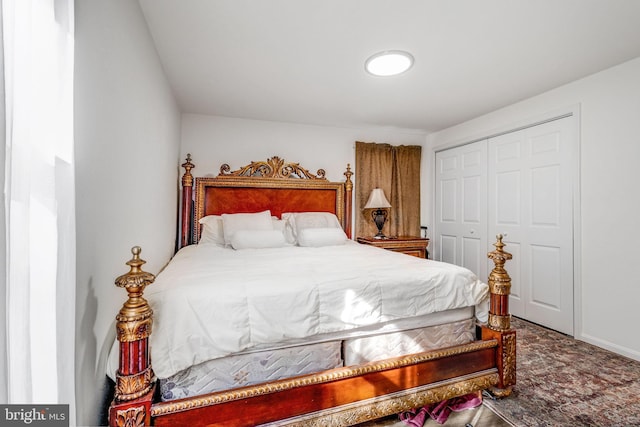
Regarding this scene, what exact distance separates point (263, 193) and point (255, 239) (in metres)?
0.91

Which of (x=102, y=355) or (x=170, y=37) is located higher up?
(x=170, y=37)

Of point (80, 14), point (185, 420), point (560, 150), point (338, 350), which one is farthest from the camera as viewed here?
point (560, 150)

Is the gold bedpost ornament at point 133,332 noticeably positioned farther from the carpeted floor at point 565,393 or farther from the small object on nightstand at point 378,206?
the small object on nightstand at point 378,206

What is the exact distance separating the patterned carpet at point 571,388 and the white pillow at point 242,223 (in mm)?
2268

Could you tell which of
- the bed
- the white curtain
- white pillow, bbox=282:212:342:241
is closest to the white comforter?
the bed

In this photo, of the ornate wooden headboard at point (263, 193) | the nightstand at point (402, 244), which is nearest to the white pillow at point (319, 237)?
the ornate wooden headboard at point (263, 193)

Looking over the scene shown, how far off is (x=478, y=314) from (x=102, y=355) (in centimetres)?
202

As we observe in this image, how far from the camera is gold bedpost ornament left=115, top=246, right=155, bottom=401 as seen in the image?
1.05 metres

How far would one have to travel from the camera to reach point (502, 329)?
1.73 m

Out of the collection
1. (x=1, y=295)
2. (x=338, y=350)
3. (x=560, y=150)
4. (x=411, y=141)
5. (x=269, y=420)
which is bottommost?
(x=269, y=420)

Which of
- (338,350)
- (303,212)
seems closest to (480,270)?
(303,212)

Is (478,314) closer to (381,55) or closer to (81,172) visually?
(381,55)

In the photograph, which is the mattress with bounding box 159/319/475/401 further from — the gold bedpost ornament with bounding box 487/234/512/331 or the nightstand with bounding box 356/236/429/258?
the nightstand with bounding box 356/236/429/258

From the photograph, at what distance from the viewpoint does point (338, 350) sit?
150cm
